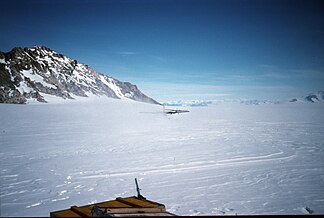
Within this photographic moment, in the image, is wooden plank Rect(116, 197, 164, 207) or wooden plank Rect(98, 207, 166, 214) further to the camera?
wooden plank Rect(116, 197, 164, 207)

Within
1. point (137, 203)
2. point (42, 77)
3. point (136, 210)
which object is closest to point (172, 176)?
point (137, 203)

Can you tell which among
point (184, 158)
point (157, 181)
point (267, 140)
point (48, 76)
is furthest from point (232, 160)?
point (48, 76)

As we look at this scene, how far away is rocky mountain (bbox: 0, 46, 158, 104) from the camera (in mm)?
88419

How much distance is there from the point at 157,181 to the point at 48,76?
4601 inches

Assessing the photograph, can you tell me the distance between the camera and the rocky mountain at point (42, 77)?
88.4m

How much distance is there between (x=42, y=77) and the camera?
108375 millimetres

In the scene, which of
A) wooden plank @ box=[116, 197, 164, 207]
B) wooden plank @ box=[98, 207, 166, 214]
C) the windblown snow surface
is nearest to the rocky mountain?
the windblown snow surface

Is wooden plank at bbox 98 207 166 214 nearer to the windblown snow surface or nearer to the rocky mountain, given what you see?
the windblown snow surface

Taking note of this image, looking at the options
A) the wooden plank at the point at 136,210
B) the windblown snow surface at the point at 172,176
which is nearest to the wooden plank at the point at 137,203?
the wooden plank at the point at 136,210

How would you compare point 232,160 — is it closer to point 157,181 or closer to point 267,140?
point 157,181

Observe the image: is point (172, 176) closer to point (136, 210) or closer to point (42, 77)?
point (136, 210)

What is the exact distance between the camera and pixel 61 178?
720 centimetres

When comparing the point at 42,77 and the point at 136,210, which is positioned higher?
the point at 42,77

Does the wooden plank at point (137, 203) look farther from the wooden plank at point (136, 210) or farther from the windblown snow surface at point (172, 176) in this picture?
the windblown snow surface at point (172, 176)
